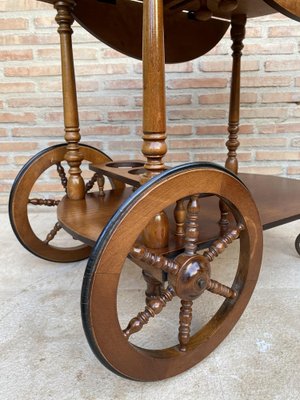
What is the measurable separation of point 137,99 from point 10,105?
2.16 ft

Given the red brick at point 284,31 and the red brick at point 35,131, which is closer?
the red brick at point 284,31

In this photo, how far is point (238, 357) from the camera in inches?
28.9

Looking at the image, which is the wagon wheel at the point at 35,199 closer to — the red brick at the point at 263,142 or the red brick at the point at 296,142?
the red brick at the point at 263,142

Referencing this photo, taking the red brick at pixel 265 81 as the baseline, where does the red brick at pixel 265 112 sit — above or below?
below

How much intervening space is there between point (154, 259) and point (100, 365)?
1.01 ft

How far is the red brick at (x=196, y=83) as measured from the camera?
1654mm

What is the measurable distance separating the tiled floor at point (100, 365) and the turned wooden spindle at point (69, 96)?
1.03 ft

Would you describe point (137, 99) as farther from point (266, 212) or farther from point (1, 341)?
point (1, 341)

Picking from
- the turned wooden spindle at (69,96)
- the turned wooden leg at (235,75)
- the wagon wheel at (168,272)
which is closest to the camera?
the wagon wheel at (168,272)

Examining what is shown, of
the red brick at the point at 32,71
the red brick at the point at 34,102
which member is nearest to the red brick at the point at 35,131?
the red brick at the point at 34,102

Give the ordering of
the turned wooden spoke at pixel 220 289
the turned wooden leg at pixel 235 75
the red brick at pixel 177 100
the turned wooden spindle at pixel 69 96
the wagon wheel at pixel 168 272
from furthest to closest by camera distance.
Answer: the red brick at pixel 177 100 → the turned wooden leg at pixel 235 75 → the turned wooden spindle at pixel 69 96 → the turned wooden spoke at pixel 220 289 → the wagon wheel at pixel 168 272

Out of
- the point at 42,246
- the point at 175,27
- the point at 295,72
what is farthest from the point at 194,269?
the point at 295,72

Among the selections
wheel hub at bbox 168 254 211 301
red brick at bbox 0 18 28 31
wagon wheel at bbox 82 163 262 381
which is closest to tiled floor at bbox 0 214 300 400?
wagon wheel at bbox 82 163 262 381

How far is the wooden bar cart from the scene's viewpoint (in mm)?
565
